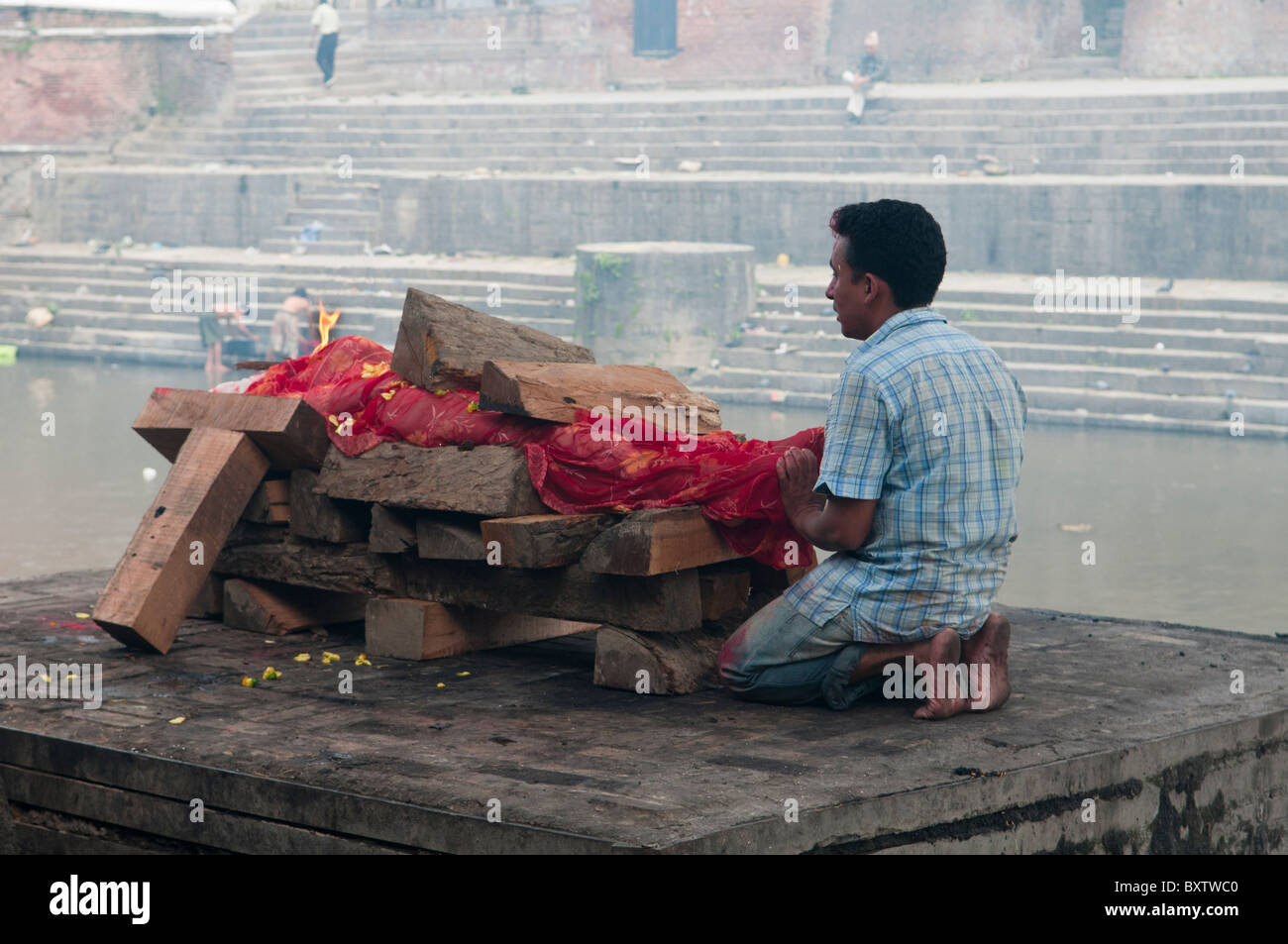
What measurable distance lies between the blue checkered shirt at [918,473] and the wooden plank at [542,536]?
0.72m

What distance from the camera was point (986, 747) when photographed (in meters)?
4.00

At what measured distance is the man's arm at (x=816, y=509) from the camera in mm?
4199

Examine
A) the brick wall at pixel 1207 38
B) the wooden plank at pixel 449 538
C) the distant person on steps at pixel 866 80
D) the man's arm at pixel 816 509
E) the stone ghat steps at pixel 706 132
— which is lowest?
the wooden plank at pixel 449 538

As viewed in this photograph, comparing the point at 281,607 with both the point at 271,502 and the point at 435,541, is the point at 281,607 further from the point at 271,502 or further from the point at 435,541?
the point at 435,541

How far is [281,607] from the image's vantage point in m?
5.39

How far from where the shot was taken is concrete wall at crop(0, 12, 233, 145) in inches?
1112

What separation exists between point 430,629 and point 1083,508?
7.45 metres

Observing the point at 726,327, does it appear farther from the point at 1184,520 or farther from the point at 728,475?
the point at 728,475

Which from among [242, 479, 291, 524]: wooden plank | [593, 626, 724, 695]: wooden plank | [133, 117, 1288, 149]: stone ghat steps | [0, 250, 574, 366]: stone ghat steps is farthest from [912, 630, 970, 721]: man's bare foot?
[133, 117, 1288, 149]: stone ghat steps

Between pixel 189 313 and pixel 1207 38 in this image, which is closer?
pixel 189 313

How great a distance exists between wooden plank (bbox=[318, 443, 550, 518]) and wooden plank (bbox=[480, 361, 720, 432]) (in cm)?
16

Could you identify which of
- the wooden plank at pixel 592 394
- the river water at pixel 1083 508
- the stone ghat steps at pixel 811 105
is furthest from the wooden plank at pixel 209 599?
the stone ghat steps at pixel 811 105

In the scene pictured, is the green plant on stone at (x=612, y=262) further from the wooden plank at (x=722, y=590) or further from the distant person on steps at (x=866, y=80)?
the wooden plank at (x=722, y=590)

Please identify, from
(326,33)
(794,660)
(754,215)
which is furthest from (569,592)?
(326,33)
